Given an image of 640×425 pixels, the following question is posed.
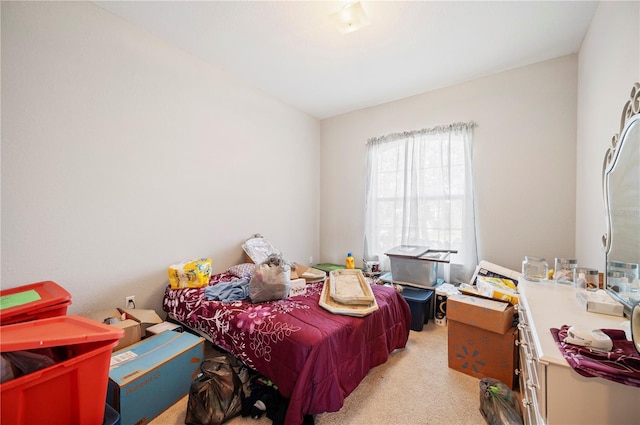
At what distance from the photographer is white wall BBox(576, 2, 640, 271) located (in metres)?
1.27

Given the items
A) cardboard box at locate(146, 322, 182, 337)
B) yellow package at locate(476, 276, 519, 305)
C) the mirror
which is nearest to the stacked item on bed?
yellow package at locate(476, 276, 519, 305)

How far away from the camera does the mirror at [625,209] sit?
3.56 ft

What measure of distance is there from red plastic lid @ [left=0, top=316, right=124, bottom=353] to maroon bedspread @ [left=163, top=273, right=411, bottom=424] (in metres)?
0.75

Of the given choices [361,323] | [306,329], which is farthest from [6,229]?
[361,323]

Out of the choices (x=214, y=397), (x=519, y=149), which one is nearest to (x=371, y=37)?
(x=519, y=149)

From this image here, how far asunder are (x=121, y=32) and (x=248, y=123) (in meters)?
1.28

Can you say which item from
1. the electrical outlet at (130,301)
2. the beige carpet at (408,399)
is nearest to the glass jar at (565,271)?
the beige carpet at (408,399)

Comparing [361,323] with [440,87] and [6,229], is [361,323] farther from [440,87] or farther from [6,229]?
[440,87]

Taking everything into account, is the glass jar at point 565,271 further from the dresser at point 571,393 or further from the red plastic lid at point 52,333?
the red plastic lid at point 52,333

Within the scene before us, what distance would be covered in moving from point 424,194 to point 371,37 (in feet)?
5.90

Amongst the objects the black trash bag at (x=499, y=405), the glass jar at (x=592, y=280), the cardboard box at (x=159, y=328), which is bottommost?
the black trash bag at (x=499, y=405)

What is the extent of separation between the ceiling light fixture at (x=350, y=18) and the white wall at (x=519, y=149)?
1.55 metres

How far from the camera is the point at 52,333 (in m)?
0.87

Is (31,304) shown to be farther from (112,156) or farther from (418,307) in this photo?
(418,307)
